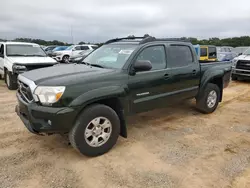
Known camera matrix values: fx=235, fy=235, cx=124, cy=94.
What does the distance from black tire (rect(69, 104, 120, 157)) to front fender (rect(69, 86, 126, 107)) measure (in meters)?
0.13

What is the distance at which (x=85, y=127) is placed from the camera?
10.8 ft

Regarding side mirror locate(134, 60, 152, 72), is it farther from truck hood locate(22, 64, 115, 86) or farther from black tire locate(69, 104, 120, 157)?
black tire locate(69, 104, 120, 157)

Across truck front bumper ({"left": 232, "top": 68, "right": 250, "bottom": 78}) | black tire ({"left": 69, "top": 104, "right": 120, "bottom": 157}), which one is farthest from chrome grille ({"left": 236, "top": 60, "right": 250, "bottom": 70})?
black tire ({"left": 69, "top": 104, "right": 120, "bottom": 157})

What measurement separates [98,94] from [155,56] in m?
1.57

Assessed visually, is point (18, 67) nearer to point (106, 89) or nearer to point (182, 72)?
point (106, 89)

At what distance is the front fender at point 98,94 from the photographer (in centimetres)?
317

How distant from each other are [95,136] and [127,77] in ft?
3.45

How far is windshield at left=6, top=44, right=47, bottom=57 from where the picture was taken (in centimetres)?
886

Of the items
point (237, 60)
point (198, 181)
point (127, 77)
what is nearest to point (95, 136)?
point (127, 77)

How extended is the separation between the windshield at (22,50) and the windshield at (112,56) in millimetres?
5102

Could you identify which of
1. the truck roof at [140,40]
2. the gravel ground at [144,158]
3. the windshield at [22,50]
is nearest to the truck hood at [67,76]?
the truck roof at [140,40]

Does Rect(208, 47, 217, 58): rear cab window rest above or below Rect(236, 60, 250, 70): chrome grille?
above

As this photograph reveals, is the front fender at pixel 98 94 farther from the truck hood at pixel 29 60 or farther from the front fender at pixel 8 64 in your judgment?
the front fender at pixel 8 64

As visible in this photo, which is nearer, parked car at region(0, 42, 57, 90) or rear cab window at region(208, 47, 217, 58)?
parked car at region(0, 42, 57, 90)
